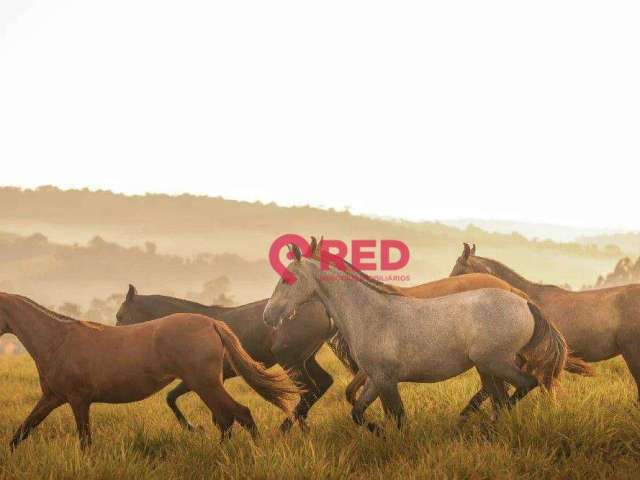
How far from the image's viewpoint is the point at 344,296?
6.06m

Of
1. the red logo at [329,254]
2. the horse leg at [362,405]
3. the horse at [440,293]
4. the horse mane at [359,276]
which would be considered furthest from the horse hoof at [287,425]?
the horse mane at [359,276]

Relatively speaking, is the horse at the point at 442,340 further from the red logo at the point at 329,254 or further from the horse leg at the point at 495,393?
the red logo at the point at 329,254

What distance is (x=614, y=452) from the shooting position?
5289mm

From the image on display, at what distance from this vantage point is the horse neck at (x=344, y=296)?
6.00 metres

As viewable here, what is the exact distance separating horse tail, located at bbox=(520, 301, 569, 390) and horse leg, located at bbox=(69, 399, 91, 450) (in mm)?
3756

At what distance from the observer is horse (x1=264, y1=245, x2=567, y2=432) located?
18.4 feet

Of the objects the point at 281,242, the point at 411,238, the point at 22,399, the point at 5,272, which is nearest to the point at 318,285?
the point at 281,242

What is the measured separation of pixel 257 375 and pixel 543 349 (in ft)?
8.14

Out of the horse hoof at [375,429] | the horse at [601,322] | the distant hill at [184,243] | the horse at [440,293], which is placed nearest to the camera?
the horse hoof at [375,429]

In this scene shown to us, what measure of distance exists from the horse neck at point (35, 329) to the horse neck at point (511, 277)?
491 cm

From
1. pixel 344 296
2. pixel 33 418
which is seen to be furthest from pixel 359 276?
pixel 33 418

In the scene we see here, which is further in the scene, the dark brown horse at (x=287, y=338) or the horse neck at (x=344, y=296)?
the dark brown horse at (x=287, y=338)

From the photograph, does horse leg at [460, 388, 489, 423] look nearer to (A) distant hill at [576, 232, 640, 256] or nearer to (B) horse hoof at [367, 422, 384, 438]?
(B) horse hoof at [367, 422, 384, 438]

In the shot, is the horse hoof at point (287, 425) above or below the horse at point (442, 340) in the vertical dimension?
below
